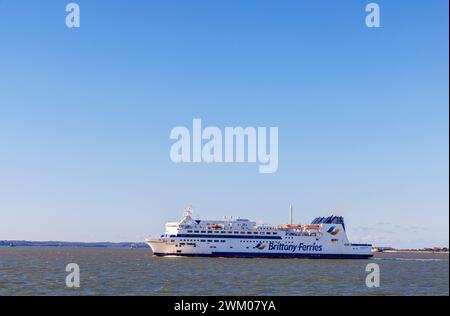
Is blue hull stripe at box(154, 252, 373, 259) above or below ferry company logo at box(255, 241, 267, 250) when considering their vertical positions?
below

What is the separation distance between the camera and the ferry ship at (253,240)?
293 feet

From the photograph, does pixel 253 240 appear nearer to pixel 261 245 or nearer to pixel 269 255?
pixel 261 245

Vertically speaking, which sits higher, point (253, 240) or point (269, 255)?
point (253, 240)

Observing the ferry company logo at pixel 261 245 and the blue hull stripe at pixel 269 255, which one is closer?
the blue hull stripe at pixel 269 255

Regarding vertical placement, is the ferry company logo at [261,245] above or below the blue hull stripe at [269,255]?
above

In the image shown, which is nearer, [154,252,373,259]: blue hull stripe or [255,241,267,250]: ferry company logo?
[154,252,373,259]: blue hull stripe

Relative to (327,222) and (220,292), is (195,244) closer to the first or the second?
(327,222)

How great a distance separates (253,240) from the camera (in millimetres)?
89812

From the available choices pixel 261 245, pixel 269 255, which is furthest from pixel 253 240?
pixel 269 255

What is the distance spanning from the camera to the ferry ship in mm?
89375
